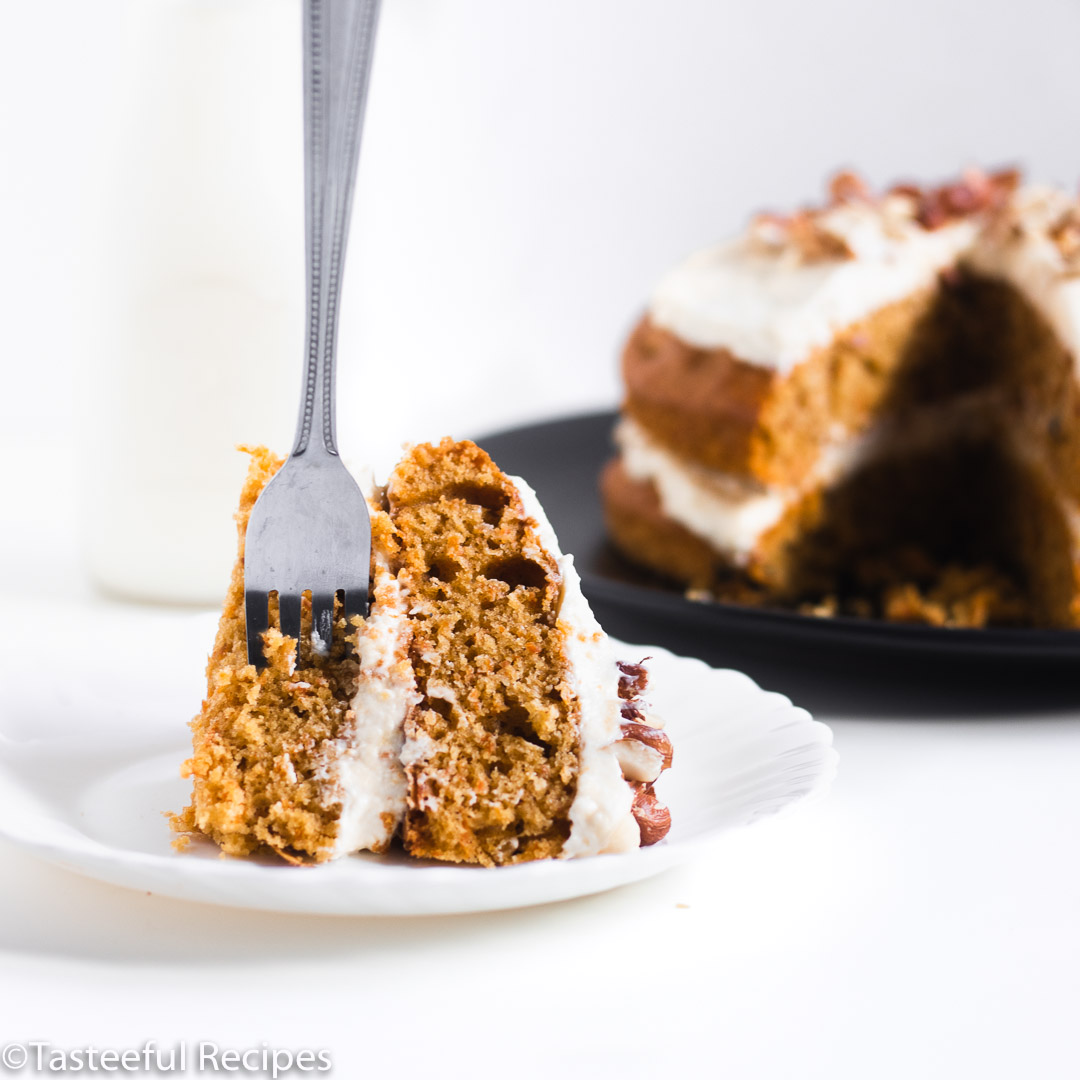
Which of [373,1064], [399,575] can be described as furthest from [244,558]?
[373,1064]

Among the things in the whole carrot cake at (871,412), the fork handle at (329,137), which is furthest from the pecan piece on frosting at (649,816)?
the whole carrot cake at (871,412)

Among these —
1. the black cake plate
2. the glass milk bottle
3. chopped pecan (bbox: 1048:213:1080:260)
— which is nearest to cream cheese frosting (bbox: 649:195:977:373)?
chopped pecan (bbox: 1048:213:1080:260)

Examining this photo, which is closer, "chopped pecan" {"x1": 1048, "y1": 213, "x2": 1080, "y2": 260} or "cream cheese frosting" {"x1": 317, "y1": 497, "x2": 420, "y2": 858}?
"cream cheese frosting" {"x1": 317, "y1": 497, "x2": 420, "y2": 858}

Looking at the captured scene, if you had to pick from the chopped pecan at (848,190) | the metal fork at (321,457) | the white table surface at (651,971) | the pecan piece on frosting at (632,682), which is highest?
the chopped pecan at (848,190)

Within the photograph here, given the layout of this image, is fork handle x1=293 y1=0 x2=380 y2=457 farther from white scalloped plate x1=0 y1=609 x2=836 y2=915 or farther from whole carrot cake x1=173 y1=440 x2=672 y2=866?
white scalloped plate x1=0 y1=609 x2=836 y2=915

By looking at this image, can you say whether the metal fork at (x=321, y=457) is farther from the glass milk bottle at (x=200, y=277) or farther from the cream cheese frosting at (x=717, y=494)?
the cream cheese frosting at (x=717, y=494)
